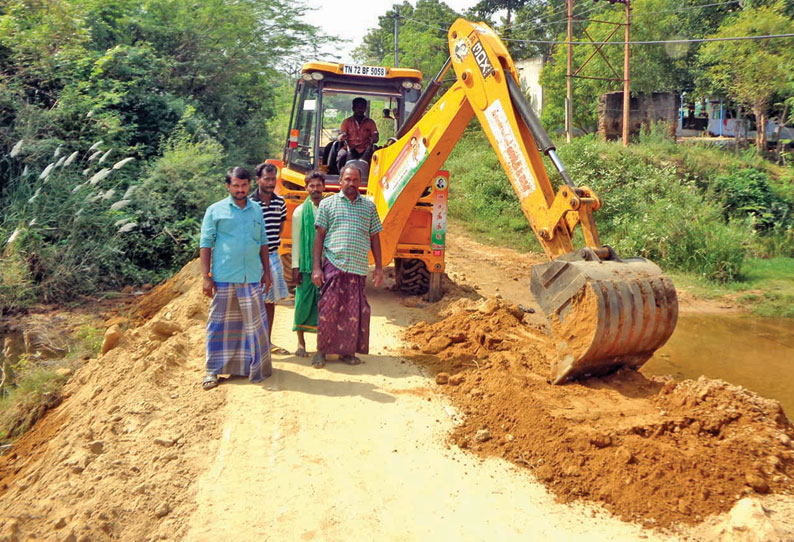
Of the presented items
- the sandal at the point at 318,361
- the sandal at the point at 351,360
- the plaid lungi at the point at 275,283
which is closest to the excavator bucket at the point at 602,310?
the sandal at the point at 351,360

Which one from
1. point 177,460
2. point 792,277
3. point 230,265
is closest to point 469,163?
point 792,277

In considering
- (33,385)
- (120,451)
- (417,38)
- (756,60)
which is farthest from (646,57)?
(120,451)

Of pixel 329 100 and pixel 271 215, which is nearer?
pixel 271 215

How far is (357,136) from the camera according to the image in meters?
8.27

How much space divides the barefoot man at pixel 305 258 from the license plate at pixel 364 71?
272 centimetres

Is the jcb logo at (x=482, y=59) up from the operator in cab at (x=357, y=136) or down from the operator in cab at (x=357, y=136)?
up

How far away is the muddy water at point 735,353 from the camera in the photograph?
6.42 m

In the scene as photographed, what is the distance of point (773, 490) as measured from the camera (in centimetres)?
343

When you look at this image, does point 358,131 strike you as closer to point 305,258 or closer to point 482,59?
point 482,59

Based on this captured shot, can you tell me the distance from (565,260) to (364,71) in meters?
4.58

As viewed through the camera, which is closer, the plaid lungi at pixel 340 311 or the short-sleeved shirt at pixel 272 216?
the plaid lungi at pixel 340 311

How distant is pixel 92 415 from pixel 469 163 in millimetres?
15525

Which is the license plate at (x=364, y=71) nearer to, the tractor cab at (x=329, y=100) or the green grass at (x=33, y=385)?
the tractor cab at (x=329, y=100)

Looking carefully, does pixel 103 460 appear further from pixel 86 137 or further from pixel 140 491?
pixel 86 137
